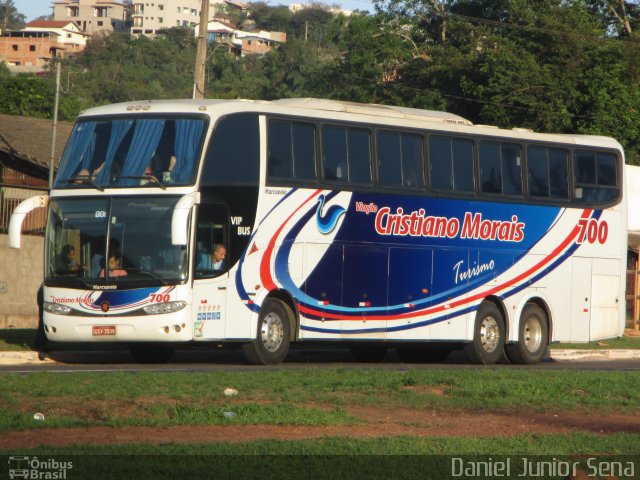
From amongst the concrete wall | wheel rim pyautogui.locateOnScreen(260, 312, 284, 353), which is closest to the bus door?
wheel rim pyautogui.locateOnScreen(260, 312, 284, 353)

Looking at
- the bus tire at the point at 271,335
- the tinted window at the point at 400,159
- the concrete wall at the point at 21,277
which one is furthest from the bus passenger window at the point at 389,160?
the concrete wall at the point at 21,277

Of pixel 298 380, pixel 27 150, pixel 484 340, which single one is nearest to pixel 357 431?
pixel 298 380

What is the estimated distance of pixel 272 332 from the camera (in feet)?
64.2

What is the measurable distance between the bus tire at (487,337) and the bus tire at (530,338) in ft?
1.14

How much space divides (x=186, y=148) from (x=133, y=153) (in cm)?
87

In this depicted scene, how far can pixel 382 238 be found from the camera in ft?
69.8

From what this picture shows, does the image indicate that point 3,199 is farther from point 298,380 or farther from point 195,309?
point 298,380

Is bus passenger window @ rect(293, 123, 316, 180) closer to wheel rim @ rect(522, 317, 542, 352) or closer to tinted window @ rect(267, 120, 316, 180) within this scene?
tinted window @ rect(267, 120, 316, 180)

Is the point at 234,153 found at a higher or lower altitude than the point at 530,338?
higher

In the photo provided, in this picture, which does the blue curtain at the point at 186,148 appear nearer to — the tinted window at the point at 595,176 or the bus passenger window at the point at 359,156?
the bus passenger window at the point at 359,156

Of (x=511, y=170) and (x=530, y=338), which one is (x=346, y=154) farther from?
(x=530, y=338)

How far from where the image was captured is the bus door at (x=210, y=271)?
18391mm

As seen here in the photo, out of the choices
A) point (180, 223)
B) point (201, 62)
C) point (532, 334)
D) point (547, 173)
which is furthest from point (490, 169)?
point (201, 62)

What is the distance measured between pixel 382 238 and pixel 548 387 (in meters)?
6.31
